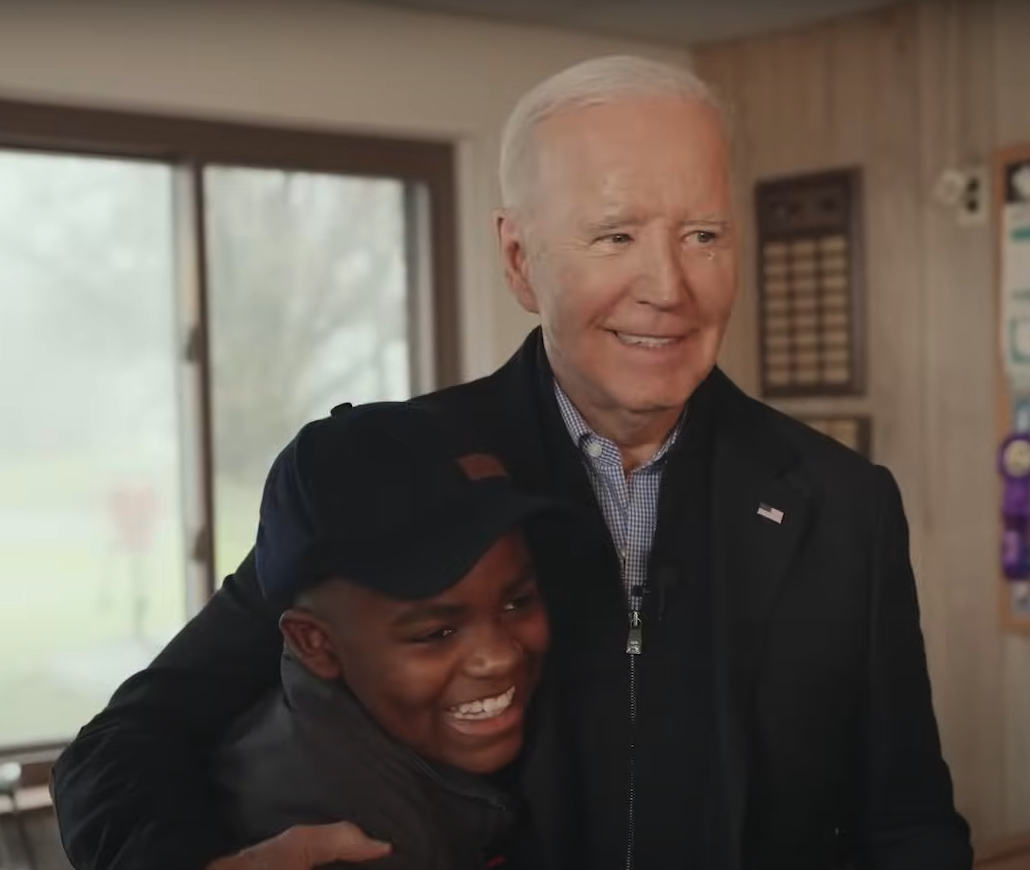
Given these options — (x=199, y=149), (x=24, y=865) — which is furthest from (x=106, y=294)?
(x=24, y=865)

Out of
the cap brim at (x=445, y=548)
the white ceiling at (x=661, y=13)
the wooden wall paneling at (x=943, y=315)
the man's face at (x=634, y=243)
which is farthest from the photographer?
the white ceiling at (x=661, y=13)

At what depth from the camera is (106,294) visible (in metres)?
3.04

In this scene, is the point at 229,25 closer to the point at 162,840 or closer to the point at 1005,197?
the point at 1005,197

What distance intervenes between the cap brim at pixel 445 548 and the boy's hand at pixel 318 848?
15 centimetres

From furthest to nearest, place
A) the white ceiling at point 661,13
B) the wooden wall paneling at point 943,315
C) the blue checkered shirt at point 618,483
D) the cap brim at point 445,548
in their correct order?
the white ceiling at point 661,13, the wooden wall paneling at point 943,315, the blue checkered shirt at point 618,483, the cap brim at point 445,548

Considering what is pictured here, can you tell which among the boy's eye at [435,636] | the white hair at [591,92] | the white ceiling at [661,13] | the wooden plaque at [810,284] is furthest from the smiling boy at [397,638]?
the wooden plaque at [810,284]

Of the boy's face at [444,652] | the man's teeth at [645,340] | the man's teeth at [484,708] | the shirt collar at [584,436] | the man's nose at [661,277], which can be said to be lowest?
the man's teeth at [484,708]

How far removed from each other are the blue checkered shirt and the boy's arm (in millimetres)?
258

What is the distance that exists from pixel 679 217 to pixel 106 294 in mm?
2296

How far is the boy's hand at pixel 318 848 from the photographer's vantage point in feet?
2.85

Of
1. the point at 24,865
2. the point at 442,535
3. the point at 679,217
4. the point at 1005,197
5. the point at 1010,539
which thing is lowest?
the point at 24,865

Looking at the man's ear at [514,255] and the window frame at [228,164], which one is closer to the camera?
the man's ear at [514,255]

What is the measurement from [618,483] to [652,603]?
0.10 metres

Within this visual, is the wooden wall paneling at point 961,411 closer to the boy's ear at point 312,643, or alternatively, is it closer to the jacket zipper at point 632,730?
the jacket zipper at point 632,730
